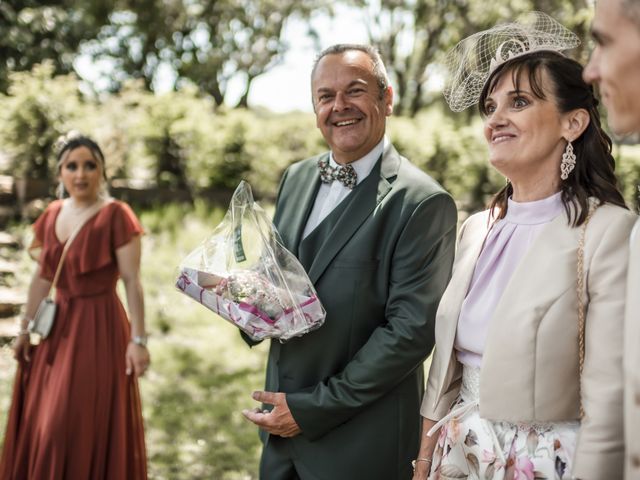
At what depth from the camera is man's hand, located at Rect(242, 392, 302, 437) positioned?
9.09 ft

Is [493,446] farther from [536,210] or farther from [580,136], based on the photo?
[580,136]

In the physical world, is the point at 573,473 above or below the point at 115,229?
below

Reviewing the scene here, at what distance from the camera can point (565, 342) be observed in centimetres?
200

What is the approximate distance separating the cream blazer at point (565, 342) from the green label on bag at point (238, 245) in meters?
1.00

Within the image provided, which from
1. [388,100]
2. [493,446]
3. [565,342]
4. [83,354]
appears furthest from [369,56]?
[83,354]

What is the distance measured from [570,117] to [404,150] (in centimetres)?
1090

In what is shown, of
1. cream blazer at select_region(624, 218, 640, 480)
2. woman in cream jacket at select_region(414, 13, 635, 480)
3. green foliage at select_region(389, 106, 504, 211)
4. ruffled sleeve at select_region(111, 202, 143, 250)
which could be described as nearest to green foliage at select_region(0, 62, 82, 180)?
green foliage at select_region(389, 106, 504, 211)

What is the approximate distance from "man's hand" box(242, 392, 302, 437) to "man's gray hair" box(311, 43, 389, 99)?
1351 millimetres

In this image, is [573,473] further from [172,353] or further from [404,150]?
[404,150]

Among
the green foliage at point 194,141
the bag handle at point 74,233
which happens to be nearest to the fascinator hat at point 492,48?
the bag handle at point 74,233

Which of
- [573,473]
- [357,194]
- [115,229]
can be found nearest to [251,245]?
[357,194]

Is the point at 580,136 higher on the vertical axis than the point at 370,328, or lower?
higher

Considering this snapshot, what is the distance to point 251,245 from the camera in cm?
269

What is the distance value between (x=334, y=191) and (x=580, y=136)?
1.17 m
